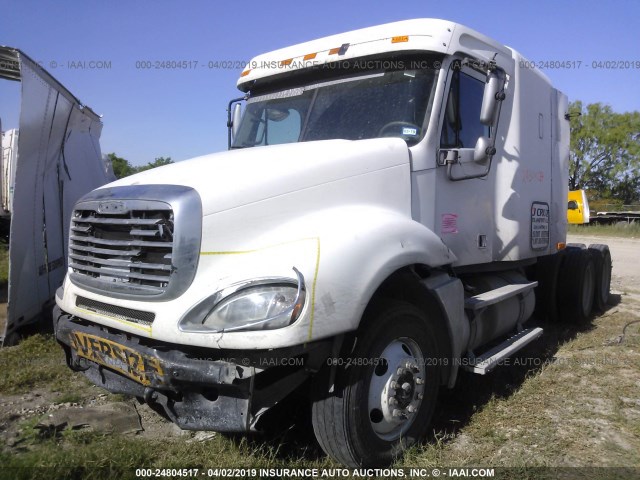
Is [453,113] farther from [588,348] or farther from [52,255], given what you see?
[52,255]

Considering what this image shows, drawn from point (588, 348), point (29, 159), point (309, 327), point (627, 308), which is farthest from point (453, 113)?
point (627, 308)

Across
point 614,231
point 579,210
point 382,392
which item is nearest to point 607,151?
point 614,231

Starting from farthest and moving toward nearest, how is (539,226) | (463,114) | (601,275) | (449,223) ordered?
(601,275) < (539,226) < (463,114) < (449,223)

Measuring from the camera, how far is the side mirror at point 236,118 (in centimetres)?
491

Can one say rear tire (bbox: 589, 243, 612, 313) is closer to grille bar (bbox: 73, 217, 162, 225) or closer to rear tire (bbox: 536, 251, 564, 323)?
rear tire (bbox: 536, 251, 564, 323)

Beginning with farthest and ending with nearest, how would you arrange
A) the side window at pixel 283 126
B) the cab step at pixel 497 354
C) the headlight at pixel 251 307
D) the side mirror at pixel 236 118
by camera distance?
the side mirror at pixel 236 118 → the side window at pixel 283 126 → the cab step at pixel 497 354 → the headlight at pixel 251 307

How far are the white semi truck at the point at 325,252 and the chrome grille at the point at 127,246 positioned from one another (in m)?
0.01

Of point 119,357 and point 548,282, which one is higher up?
point 119,357

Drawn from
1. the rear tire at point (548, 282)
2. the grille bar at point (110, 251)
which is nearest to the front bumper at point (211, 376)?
the grille bar at point (110, 251)

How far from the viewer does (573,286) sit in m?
6.73

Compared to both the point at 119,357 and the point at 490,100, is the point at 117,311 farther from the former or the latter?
the point at 490,100

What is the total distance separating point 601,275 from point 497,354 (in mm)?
4562

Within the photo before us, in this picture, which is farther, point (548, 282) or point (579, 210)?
point (579, 210)

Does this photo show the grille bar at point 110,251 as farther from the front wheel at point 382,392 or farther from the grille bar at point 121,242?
the front wheel at point 382,392
